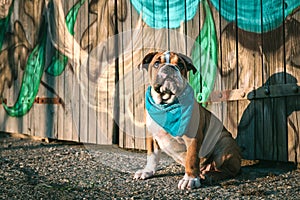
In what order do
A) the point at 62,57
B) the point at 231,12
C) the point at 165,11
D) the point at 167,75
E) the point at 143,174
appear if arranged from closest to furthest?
A: the point at 167,75
the point at 143,174
the point at 231,12
the point at 165,11
the point at 62,57

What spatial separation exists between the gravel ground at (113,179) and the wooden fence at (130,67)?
0.43 m

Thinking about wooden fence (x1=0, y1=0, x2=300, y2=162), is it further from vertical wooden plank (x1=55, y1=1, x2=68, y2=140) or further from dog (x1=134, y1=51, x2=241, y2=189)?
dog (x1=134, y1=51, x2=241, y2=189)

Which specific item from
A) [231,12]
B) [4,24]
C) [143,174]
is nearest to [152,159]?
[143,174]

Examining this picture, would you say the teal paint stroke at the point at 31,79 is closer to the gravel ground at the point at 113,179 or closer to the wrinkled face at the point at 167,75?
the gravel ground at the point at 113,179

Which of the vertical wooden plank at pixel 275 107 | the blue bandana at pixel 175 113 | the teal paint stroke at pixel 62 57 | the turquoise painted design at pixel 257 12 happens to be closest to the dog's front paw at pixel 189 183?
the blue bandana at pixel 175 113

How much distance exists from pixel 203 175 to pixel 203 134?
36cm

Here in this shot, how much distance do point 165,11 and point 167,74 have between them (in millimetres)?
1874

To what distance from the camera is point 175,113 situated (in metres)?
4.07

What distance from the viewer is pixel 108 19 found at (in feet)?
20.6

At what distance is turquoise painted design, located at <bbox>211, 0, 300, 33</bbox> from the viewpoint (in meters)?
4.52

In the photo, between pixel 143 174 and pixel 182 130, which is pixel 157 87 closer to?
pixel 182 130

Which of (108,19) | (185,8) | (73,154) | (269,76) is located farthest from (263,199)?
(108,19)

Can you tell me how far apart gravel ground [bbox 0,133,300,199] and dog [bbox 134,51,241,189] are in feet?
0.44

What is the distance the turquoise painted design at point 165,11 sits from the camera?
5.36 meters
